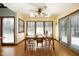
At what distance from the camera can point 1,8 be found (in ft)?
23.0

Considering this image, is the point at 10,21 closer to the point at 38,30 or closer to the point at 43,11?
the point at 43,11

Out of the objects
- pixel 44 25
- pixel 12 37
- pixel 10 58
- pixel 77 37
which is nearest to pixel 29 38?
pixel 12 37

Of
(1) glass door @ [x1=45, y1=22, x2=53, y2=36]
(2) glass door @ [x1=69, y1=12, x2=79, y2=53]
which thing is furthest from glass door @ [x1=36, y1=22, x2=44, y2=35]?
(2) glass door @ [x1=69, y1=12, x2=79, y2=53]

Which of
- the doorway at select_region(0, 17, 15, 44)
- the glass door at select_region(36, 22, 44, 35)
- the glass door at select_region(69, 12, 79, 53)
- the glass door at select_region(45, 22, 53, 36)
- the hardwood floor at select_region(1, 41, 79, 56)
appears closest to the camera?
the hardwood floor at select_region(1, 41, 79, 56)

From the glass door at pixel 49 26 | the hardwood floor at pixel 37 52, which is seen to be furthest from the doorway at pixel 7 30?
the glass door at pixel 49 26

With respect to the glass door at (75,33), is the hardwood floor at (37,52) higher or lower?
lower

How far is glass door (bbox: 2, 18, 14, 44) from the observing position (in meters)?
7.20

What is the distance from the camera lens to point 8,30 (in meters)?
7.28

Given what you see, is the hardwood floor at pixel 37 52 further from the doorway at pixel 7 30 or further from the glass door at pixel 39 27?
the glass door at pixel 39 27

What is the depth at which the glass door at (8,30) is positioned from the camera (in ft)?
23.6

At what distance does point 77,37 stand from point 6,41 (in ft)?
12.7

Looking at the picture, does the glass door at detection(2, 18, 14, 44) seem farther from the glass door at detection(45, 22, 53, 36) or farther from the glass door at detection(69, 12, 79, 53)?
the glass door at detection(45, 22, 53, 36)

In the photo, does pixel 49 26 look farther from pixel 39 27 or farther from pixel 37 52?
pixel 37 52

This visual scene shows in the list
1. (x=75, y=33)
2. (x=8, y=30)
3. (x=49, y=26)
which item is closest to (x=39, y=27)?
(x=49, y=26)
